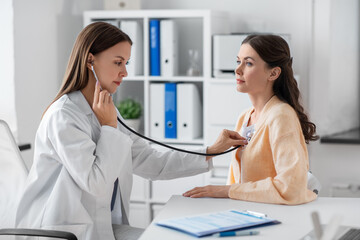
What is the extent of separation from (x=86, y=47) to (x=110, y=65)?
0.34 ft

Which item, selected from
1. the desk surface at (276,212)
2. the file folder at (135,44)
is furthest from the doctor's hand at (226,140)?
the file folder at (135,44)

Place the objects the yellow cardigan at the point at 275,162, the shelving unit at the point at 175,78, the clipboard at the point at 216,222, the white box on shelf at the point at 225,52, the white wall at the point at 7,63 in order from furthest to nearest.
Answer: the shelving unit at the point at 175,78 < the white box on shelf at the point at 225,52 < the white wall at the point at 7,63 < the yellow cardigan at the point at 275,162 < the clipboard at the point at 216,222

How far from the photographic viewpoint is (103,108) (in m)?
1.93

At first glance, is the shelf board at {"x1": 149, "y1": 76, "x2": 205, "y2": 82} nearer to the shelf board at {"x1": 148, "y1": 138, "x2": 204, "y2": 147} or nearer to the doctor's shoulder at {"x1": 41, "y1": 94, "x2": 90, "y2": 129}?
the shelf board at {"x1": 148, "y1": 138, "x2": 204, "y2": 147}

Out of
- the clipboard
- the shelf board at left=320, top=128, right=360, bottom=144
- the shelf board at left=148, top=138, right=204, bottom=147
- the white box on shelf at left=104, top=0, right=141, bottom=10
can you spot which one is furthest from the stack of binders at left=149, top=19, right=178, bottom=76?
the clipboard

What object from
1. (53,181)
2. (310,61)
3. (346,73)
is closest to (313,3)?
(310,61)

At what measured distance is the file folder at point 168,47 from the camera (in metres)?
3.53

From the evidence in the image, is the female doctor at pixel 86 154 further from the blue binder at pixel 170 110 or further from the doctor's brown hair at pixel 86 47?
the blue binder at pixel 170 110

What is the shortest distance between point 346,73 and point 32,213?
255cm

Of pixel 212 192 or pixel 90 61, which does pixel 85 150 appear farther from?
pixel 212 192

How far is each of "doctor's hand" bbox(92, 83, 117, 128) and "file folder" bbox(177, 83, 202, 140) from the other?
61.9 inches

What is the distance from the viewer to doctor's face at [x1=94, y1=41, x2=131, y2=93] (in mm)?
1997

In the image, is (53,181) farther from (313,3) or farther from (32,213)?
(313,3)

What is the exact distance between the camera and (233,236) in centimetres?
147
